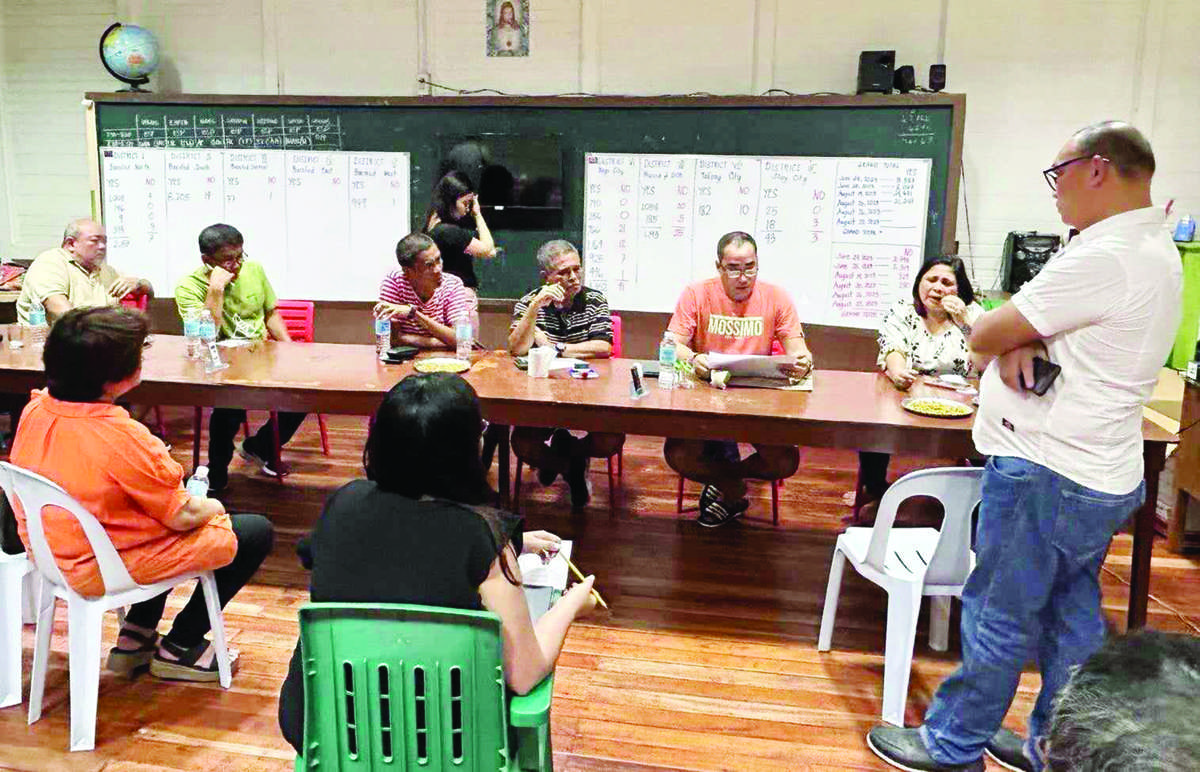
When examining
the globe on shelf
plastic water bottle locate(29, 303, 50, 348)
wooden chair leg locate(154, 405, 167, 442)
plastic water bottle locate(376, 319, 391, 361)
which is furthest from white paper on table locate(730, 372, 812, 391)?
the globe on shelf

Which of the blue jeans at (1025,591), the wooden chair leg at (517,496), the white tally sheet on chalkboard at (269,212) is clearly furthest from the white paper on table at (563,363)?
the white tally sheet on chalkboard at (269,212)

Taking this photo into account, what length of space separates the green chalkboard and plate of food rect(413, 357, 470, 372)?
1.94m

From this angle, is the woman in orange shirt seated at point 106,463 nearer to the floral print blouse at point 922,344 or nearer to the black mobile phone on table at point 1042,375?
the black mobile phone on table at point 1042,375

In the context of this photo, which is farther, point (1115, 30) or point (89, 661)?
point (1115, 30)

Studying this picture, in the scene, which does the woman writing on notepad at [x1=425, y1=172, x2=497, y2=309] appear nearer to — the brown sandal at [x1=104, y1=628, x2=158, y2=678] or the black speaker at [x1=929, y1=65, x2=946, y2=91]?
the brown sandal at [x1=104, y1=628, x2=158, y2=678]

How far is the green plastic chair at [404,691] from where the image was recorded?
1.42m

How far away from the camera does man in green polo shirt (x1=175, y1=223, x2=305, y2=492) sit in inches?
153

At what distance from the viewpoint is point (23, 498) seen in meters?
2.21

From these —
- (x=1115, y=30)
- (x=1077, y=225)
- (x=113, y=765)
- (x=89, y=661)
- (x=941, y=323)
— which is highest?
(x=1115, y=30)

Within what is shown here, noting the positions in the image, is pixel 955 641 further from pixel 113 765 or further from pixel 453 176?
pixel 453 176

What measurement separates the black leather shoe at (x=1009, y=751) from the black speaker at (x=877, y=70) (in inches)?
136

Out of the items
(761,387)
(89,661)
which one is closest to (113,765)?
(89,661)

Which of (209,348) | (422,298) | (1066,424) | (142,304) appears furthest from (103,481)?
(142,304)

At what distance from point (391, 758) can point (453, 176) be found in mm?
3857
